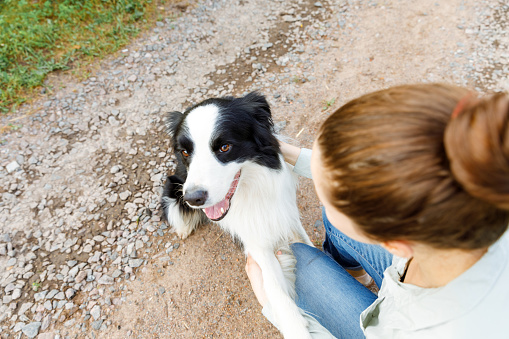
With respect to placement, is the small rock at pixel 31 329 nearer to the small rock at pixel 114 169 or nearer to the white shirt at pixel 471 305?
the small rock at pixel 114 169

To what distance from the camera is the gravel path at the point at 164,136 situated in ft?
7.95

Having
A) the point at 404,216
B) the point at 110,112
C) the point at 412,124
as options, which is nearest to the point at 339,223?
the point at 404,216

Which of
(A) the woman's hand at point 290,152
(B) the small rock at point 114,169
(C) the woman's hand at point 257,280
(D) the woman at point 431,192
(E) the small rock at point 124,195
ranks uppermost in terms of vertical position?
(D) the woman at point 431,192

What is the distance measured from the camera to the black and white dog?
1821mm

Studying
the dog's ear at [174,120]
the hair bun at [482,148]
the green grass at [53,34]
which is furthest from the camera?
the green grass at [53,34]

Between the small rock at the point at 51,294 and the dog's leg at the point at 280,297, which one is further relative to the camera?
the small rock at the point at 51,294

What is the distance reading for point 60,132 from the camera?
331 cm

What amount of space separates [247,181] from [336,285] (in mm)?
839

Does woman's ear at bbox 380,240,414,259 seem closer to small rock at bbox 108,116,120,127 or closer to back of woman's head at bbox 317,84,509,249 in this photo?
back of woman's head at bbox 317,84,509,249

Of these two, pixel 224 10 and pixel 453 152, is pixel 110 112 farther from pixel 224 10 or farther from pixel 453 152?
pixel 453 152

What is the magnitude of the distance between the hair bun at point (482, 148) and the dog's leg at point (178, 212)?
204cm

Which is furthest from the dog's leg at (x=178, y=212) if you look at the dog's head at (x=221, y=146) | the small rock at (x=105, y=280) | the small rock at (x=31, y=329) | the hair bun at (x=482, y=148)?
the hair bun at (x=482, y=148)

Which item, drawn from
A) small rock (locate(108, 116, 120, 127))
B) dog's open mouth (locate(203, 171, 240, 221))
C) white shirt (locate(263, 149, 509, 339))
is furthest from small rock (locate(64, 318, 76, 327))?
white shirt (locate(263, 149, 509, 339))

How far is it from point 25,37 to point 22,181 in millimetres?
1985
